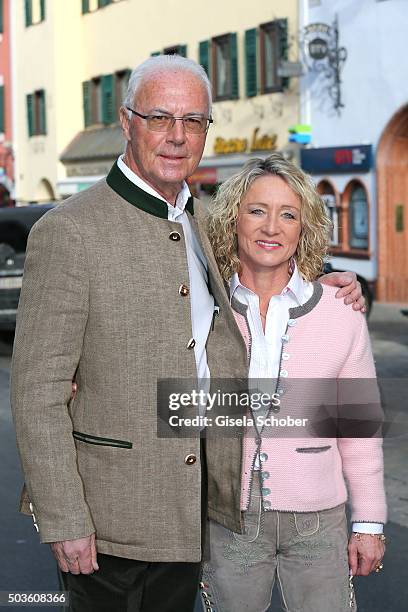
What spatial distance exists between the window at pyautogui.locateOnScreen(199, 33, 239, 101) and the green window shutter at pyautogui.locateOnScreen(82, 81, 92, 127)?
7.04m

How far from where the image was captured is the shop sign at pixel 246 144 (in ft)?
76.1

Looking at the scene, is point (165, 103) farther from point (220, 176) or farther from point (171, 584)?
point (220, 176)

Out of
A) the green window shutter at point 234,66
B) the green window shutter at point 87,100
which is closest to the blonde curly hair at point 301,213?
the green window shutter at point 234,66

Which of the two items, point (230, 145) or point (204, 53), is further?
point (204, 53)

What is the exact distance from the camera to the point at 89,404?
2764 mm

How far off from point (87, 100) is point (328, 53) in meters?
12.1

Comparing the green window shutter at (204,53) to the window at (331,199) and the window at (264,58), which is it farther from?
the window at (331,199)

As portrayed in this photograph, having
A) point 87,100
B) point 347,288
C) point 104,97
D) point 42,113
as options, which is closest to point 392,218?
point 104,97

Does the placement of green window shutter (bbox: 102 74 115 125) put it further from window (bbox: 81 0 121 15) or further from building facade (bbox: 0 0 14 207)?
building facade (bbox: 0 0 14 207)

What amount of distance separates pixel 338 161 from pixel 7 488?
50.2 feet

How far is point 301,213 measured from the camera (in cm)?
305

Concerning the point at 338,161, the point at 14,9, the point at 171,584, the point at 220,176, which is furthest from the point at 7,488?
the point at 14,9

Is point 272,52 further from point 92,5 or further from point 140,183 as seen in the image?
point 140,183

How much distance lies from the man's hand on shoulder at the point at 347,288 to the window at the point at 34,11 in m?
31.5
